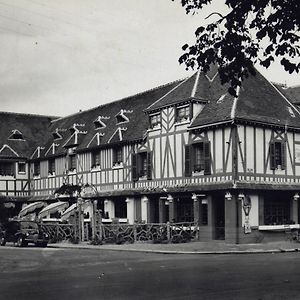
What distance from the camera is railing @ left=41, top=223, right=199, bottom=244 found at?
104ft

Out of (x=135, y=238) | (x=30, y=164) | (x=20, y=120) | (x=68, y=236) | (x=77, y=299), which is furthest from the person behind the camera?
(x=20, y=120)

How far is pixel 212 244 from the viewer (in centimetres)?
3008

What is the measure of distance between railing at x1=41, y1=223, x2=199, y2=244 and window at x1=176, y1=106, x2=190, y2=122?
6.06m

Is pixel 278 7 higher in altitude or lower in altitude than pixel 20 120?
lower

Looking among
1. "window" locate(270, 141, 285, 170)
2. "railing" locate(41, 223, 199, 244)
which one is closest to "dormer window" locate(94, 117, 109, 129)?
"railing" locate(41, 223, 199, 244)

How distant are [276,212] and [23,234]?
45.3 feet

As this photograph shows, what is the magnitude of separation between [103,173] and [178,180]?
834 cm

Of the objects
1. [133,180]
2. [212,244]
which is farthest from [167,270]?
[133,180]

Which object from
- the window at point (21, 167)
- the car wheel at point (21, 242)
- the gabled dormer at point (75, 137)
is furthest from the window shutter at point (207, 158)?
the window at point (21, 167)

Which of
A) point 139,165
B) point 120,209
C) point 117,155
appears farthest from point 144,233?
point 117,155

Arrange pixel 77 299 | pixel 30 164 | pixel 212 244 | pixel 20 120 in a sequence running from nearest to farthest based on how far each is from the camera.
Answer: pixel 77 299 → pixel 212 244 → pixel 30 164 → pixel 20 120

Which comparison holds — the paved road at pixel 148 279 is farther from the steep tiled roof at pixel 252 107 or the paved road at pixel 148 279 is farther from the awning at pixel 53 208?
the awning at pixel 53 208

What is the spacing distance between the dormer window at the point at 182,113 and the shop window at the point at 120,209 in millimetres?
7714

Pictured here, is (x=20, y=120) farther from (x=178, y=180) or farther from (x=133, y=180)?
(x=178, y=180)
